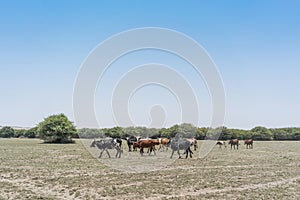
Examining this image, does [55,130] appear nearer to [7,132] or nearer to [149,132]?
[149,132]

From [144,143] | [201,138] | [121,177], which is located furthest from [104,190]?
[201,138]

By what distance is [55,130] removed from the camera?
181ft

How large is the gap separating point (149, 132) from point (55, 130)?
16.5m

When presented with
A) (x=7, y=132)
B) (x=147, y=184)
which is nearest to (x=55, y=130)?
(x=147, y=184)

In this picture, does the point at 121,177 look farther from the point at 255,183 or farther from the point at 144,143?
the point at 144,143

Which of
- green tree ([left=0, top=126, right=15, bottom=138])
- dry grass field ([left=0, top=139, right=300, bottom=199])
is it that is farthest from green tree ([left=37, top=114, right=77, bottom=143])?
green tree ([left=0, top=126, right=15, bottom=138])

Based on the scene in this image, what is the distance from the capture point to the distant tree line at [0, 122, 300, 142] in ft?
161

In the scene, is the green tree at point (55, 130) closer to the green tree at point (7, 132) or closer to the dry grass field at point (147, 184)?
the dry grass field at point (147, 184)

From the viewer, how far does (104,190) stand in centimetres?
1107

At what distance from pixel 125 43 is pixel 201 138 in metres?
57.8

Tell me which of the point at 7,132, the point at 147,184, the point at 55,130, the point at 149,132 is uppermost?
the point at 149,132

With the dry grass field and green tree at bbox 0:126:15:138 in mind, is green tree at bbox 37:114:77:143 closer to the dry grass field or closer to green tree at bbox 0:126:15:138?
the dry grass field

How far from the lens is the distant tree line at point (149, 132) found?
49056 mm

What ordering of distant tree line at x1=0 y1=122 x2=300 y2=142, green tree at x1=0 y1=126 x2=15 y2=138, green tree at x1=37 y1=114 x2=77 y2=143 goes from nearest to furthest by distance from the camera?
1. distant tree line at x1=0 y1=122 x2=300 y2=142
2. green tree at x1=37 y1=114 x2=77 y2=143
3. green tree at x1=0 y1=126 x2=15 y2=138
